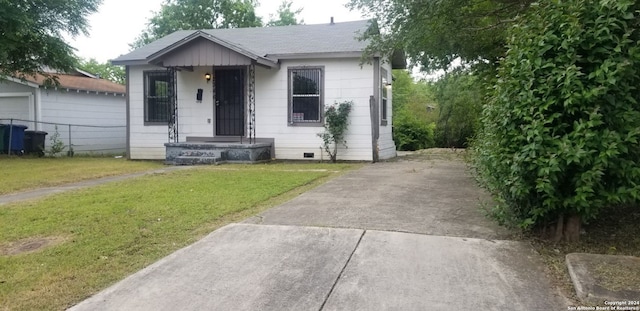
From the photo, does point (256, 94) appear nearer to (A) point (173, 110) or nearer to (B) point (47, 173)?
(A) point (173, 110)

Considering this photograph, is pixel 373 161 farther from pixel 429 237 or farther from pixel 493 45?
pixel 429 237

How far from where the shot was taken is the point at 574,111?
3.42 meters

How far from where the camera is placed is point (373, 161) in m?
11.6

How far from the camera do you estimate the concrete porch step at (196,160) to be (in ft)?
36.0

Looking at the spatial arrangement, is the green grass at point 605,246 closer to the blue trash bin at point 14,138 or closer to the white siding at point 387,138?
the white siding at point 387,138

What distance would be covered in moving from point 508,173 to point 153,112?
11262mm

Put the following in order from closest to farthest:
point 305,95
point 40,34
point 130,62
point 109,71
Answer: point 305,95
point 130,62
point 40,34
point 109,71

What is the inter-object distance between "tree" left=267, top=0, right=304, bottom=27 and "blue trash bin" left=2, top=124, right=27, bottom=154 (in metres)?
21.0

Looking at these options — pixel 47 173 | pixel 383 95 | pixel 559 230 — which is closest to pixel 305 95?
pixel 383 95

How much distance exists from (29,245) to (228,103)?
8.73m

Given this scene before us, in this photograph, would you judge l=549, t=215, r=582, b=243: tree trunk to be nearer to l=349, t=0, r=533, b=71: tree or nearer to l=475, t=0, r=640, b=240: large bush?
l=475, t=0, r=640, b=240: large bush

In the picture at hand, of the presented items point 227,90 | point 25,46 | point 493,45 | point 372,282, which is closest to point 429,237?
point 372,282

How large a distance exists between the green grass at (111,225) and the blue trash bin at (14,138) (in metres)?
9.05

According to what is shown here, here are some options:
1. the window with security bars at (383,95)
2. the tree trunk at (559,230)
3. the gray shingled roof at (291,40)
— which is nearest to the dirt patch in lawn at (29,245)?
the tree trunk at (559,230)
